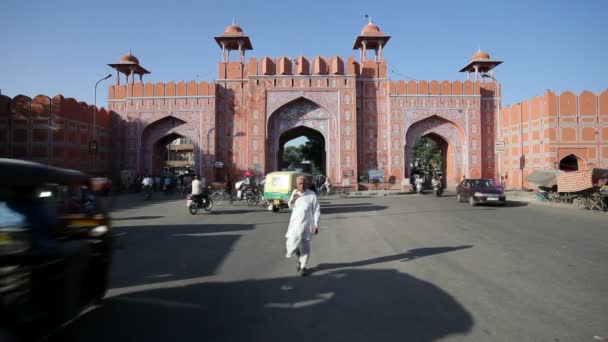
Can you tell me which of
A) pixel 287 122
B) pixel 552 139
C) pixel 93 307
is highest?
pixel 287 122

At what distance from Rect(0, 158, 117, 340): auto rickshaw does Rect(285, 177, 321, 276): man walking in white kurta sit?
2.35 metres

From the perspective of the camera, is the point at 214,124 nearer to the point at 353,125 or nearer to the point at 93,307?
the point at 353,125

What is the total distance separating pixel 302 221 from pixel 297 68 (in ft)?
73.9

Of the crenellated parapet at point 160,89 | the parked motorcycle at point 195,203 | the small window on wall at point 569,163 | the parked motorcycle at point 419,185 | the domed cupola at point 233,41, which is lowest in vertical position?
the parked motorcycle at point 195,203

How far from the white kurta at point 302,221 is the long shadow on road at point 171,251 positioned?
1.14 m

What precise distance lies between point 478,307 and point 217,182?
913 inches

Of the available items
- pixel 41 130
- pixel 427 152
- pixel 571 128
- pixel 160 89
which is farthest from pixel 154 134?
pixel 427 152

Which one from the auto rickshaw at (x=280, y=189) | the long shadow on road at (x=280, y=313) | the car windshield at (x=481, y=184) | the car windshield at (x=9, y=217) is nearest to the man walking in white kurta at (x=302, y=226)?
the long shadow on road at (x=280, y=313)

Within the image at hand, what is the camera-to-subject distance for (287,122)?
88.3 feet

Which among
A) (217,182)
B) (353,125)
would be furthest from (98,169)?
(353,125)

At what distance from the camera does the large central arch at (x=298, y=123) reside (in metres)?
26.6

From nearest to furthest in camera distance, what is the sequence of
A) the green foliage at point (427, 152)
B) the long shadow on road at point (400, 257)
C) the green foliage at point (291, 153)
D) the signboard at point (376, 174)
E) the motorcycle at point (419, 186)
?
the long shadow on road at point (400, 257) < the motorcycle at point (419, 186) < the signboard at point (376, 174) < the green foliage at point (427, 152) < the green foliage at point (291, 153)

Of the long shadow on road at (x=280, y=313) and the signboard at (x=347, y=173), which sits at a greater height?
the signboard at (x=347, y=173)

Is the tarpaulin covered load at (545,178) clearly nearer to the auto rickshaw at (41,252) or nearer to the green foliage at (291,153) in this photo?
the auto rickshaw at (41,252)
